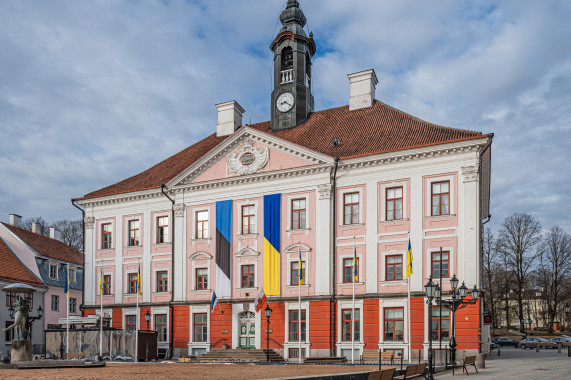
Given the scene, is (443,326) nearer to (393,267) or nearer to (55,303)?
(393,267)

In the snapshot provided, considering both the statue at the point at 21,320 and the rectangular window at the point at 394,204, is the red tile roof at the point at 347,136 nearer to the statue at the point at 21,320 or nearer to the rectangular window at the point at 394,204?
the rectangular window at the point at 394,204

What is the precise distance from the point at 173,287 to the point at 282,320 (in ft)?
27.5

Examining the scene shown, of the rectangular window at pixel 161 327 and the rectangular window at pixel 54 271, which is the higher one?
the rectangular window at pixel 54 271

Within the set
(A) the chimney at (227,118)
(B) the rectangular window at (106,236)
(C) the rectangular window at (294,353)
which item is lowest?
(C) the rectangular window at (294,353)

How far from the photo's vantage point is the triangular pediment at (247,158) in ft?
123

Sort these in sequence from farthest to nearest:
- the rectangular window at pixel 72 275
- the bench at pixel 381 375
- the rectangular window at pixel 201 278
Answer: the rectangular window at pixel 72 275
the rectangular window at pixel 201 278
the bench at pixel 381 375

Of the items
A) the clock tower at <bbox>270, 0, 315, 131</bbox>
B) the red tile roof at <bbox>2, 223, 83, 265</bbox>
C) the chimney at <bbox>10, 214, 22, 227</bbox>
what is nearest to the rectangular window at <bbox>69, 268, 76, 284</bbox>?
the red tile roof at <bbox>2, 223, 83, 265</bbox>

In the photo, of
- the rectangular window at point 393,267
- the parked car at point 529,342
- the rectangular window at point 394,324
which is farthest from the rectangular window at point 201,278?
the parked car at point 529,342

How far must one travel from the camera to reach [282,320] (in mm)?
36500

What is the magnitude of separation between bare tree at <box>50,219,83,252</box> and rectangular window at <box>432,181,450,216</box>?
166ft

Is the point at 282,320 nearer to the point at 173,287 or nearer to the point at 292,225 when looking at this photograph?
the point at 292,225

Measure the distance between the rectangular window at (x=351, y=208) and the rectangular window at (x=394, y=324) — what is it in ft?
18.2

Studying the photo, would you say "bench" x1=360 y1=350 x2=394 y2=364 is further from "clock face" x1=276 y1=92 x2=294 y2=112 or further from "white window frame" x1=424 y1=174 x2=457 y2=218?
"clock face" x1=276 y1=92 x2=294 y2=112

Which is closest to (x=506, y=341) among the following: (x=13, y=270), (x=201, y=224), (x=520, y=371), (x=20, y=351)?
(x=201, y=224)
